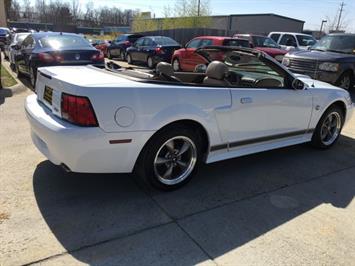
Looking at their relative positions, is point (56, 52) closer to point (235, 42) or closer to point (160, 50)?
point (235, 42)

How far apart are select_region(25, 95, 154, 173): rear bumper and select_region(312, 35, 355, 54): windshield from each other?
9510mm

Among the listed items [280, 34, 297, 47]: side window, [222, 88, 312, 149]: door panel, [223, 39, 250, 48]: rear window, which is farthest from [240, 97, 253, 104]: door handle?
[280, 34, 297, 47]: side window

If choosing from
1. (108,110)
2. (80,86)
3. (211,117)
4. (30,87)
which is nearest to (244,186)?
(211,117)

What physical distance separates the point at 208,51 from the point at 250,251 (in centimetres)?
331

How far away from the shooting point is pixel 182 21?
44375mm

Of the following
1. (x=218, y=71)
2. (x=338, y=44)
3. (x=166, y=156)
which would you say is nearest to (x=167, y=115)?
(x=166, y=156)

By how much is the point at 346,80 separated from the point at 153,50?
854 centimetres

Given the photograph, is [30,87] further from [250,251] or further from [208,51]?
[250,251]

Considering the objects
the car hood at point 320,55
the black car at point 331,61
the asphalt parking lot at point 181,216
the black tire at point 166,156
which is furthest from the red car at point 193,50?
the black tire at point 166,156

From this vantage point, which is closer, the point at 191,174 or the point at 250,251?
the point at 250,251

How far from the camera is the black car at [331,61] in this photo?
10.0 metres

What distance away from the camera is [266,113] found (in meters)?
4.18

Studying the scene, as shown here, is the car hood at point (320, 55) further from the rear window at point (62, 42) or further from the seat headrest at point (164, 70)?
the seat headrest at point (164, 70)

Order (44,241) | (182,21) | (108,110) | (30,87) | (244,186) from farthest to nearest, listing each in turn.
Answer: (182,21) < (30,87) < (244,186) < (108,110) < (44,241)
